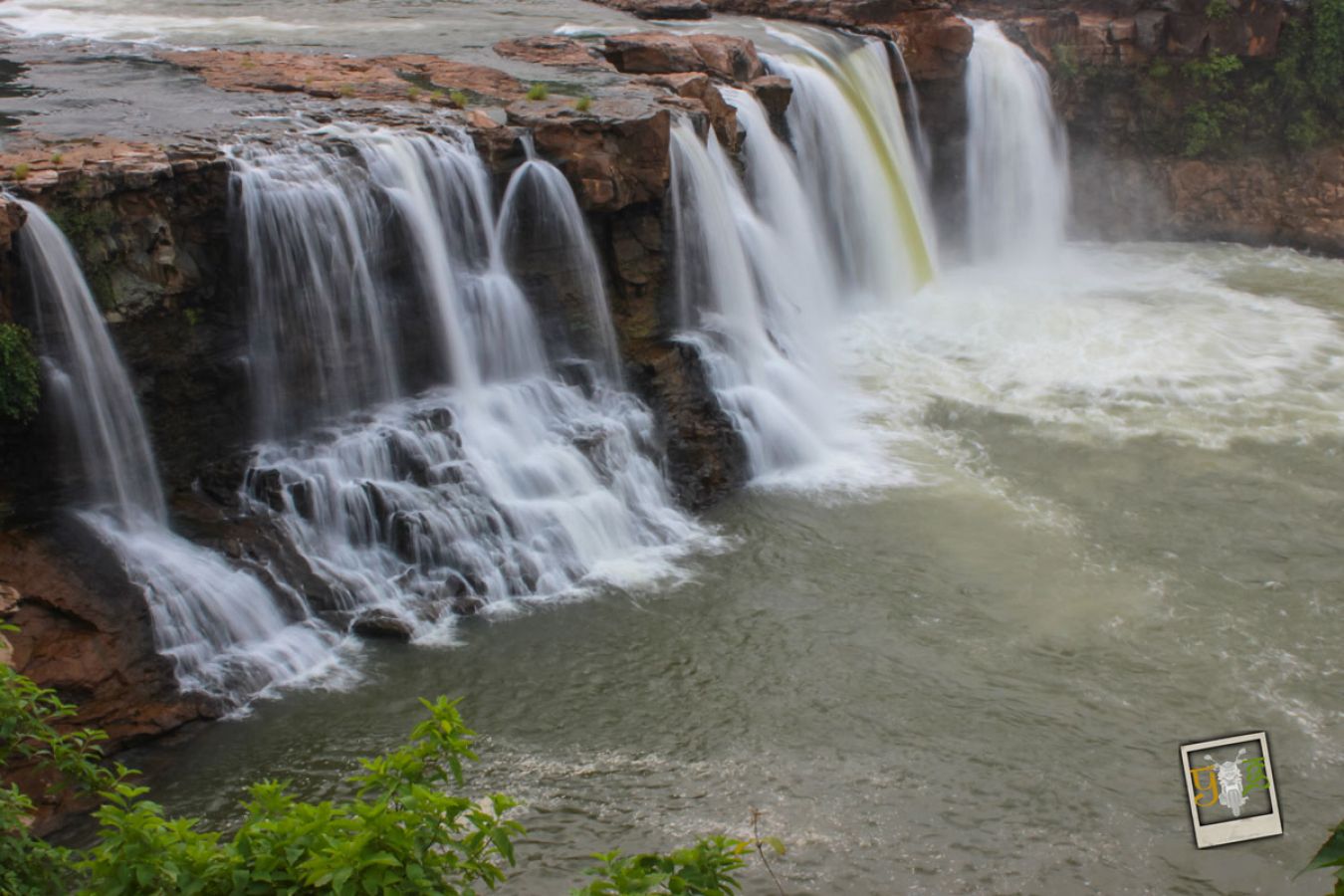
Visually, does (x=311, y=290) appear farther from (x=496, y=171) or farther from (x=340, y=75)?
(x=340, y=75)

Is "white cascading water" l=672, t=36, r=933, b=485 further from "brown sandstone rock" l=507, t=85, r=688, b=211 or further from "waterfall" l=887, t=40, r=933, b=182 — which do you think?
"brown sandstone rock" l=507, t=85, r=688, b=211

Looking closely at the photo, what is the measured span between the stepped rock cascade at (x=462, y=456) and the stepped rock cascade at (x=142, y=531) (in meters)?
0.64

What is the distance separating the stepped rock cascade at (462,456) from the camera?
11484mm

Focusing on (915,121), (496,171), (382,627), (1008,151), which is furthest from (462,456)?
(1008,151)

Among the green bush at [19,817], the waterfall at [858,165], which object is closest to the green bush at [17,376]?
the green bush at [19,817]

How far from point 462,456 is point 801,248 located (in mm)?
7220

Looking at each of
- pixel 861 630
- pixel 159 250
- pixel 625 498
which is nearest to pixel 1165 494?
pixel 861 630

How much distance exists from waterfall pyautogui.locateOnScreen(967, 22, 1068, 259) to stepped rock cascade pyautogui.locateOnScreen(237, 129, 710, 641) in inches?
420

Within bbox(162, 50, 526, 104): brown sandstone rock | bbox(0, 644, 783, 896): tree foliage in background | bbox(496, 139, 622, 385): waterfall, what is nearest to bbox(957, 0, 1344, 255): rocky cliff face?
bbox(162, 50, 526, 104): brown sandstone rock

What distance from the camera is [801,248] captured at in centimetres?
1806

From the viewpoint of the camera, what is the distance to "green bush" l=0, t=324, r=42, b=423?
9.96m

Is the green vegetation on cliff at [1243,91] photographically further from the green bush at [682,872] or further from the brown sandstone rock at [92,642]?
the green bush at [682,872]

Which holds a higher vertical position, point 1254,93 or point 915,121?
point 915,121

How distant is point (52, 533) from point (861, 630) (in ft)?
20.3
